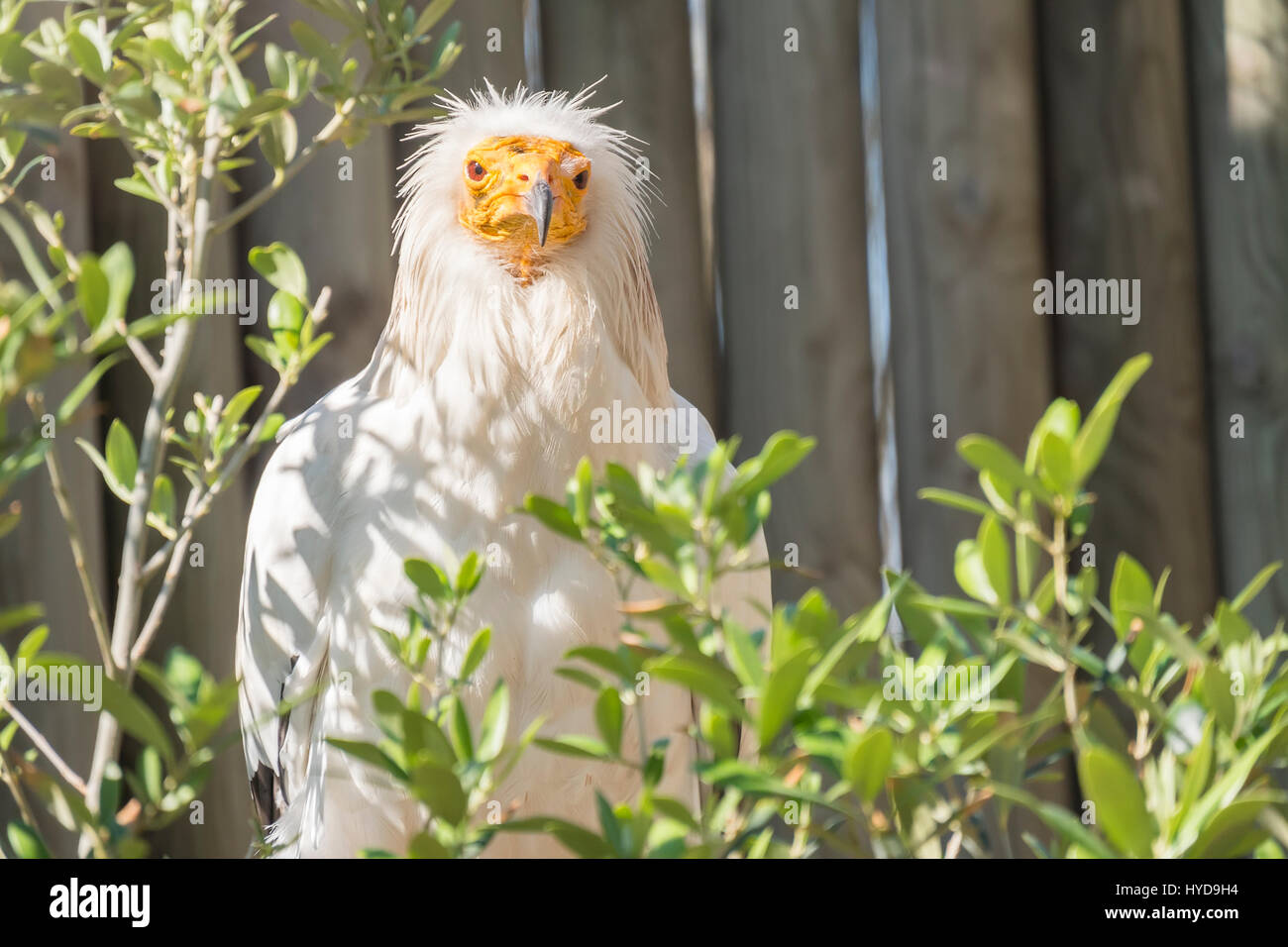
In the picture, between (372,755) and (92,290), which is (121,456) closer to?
(92,290)

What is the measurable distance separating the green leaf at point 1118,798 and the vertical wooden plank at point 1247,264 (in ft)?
7.11

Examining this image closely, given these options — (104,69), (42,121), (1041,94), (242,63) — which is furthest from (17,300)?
(1041,94)

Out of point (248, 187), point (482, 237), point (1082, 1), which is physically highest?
point (1082, 1)

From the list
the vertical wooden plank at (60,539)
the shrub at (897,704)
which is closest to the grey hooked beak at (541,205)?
the vertical wooden plank at (60,539)

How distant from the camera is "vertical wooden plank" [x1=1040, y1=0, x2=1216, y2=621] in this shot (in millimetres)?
2473

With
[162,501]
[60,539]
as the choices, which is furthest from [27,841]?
[60,539]

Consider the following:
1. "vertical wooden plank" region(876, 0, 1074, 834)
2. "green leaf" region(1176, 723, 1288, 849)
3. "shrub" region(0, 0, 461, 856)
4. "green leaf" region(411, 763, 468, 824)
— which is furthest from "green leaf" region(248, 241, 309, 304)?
"vertical wooden plank" region(876, 0, 1074, 834)

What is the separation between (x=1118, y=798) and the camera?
54 cm

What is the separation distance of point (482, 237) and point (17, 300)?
4.17 feet

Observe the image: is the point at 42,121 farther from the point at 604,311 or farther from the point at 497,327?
the point at 604,311

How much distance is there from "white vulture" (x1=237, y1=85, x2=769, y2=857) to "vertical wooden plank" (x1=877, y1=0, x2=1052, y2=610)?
0.72 m

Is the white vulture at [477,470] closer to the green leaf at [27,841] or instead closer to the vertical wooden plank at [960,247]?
the vertical wooden plank at [960,247]

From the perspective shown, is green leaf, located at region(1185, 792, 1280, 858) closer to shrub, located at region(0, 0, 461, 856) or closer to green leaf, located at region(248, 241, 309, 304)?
shrub, located at region(0, 0, 461, 856)

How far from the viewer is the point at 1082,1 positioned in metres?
2.51
